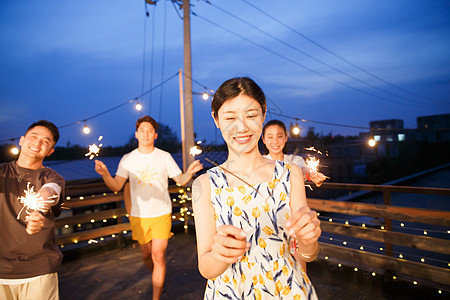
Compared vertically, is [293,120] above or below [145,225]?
above

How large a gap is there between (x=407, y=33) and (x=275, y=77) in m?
65.9

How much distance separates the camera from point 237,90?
3.60 ft

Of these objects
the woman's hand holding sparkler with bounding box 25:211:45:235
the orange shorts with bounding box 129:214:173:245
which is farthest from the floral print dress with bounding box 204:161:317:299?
the orange shorts with bounding box 129:214:173:245

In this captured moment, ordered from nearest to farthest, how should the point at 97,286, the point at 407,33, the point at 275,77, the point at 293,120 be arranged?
the point at 275,77 < the point at 97,286 < the point at 293,120 < the point at 407,33

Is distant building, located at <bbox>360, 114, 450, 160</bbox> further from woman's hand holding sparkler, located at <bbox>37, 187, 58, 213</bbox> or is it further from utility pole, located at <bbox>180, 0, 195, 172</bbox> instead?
woman's hand holding sparkler, located at <bbox>37, 187, 58, 213</bbox>

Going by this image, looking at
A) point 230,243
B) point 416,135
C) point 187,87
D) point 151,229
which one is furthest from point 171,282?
point 416,135

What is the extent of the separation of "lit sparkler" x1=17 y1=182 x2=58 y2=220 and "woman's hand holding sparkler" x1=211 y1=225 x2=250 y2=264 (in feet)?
5.05

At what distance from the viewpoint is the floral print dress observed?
1.06 meters

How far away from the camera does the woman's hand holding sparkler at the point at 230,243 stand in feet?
2.50

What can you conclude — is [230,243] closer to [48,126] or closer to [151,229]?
[48,126]

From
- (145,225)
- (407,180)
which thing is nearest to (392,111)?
(407,180)

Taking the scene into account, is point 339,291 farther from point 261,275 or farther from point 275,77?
point 275,77

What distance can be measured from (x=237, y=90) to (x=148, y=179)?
225 centimetres

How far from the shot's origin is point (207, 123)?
1.38 meters
